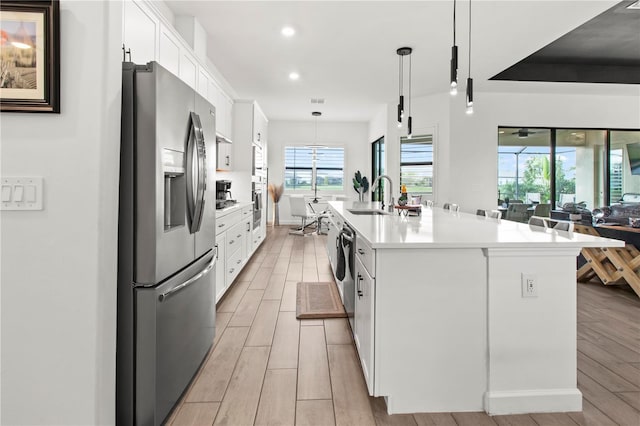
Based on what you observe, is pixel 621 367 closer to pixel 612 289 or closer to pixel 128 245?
pixel 612 289

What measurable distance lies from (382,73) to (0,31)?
14.9 ft

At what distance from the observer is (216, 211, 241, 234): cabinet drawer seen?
10.1ft

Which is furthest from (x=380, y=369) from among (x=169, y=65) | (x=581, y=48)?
(x=581, y=48)

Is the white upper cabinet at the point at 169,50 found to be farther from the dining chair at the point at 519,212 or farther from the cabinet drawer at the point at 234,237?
the dining chair at the point at 519,212

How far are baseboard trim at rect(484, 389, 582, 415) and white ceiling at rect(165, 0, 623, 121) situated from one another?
3.04 m

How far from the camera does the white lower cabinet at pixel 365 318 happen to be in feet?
5.68

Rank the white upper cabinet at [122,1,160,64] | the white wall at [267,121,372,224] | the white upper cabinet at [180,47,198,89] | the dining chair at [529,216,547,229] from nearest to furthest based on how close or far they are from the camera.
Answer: the white upper cabinet at [122,1,160,64], the dining chair at [529,216,547,229], the white upper cabinet at [180,47,198,89], the white wall at [267,121,372,224]

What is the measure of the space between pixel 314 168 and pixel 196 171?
7.54 metres

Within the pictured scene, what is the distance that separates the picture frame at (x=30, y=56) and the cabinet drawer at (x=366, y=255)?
1.47 meters

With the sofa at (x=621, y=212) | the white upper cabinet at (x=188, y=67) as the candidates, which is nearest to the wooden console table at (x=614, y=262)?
the sofa at (x=621, y=212)

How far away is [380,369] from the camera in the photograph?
172 centimetres

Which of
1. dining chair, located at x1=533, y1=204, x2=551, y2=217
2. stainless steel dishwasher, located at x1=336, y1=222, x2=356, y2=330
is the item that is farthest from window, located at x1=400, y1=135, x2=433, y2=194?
stainless steel dishwasher, located at x1=336, y1=222, x2=356, y2=330

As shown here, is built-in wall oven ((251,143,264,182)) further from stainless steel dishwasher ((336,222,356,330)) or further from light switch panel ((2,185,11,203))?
light switch panel ((2,185,11,203))

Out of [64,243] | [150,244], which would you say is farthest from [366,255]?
[64,243]
